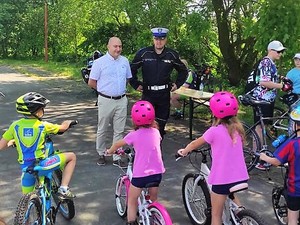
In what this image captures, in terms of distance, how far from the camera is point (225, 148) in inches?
136

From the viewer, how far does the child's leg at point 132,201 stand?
382cm

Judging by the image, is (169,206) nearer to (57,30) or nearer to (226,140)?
(226,140)

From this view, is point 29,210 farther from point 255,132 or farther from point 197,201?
point 255,132

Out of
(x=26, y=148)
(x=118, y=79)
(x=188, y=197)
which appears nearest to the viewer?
(x=26, y=148)

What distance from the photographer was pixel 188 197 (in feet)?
15.0

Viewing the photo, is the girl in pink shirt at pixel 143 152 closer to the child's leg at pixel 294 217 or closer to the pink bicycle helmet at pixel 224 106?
the pink bicycle helmet at pixel 224 106

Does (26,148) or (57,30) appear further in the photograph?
(57,30)

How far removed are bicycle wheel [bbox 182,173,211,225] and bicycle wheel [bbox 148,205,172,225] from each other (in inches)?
26.0

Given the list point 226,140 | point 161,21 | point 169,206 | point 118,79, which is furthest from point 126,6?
point 226,140

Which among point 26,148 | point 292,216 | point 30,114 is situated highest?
point 30,114

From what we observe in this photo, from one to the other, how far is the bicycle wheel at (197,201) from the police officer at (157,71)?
79.3 inches

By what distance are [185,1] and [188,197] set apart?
9.06 meters

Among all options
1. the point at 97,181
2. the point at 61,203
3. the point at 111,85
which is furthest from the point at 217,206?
the point at 111,85

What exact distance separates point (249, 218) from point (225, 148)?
0.59 m
